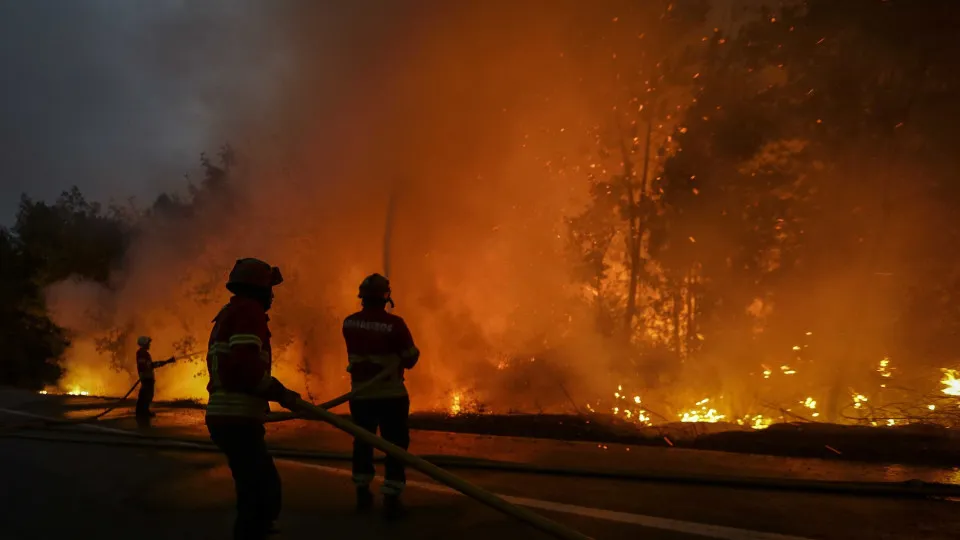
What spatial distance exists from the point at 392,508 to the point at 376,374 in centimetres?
91

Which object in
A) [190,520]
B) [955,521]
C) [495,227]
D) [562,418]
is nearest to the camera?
[955,521]

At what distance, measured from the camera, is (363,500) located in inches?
181

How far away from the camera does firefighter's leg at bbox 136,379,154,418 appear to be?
11.1 m

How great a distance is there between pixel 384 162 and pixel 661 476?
33.9 feet

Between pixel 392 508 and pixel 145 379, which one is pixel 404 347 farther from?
pixel 145 379

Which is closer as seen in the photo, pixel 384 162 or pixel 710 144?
pixel 710 144

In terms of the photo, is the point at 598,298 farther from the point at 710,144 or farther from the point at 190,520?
the point at 190,520

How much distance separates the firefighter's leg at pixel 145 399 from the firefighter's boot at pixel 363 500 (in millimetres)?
8154

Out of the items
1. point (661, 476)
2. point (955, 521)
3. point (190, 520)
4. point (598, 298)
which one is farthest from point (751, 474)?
point (598, 298)

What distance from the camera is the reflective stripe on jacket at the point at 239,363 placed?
3.07 m

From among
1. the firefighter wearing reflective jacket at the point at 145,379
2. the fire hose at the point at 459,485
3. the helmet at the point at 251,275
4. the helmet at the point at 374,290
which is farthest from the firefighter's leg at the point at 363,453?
the firefighter wearing reflective jacket at the point at 145,379

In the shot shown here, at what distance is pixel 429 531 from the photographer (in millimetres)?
4012

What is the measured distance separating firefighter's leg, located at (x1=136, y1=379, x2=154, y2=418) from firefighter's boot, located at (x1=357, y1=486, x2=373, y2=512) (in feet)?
26.8

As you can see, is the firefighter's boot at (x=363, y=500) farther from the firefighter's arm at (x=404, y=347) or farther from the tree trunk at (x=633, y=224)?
the tree trunk at (x=633, y=224)
